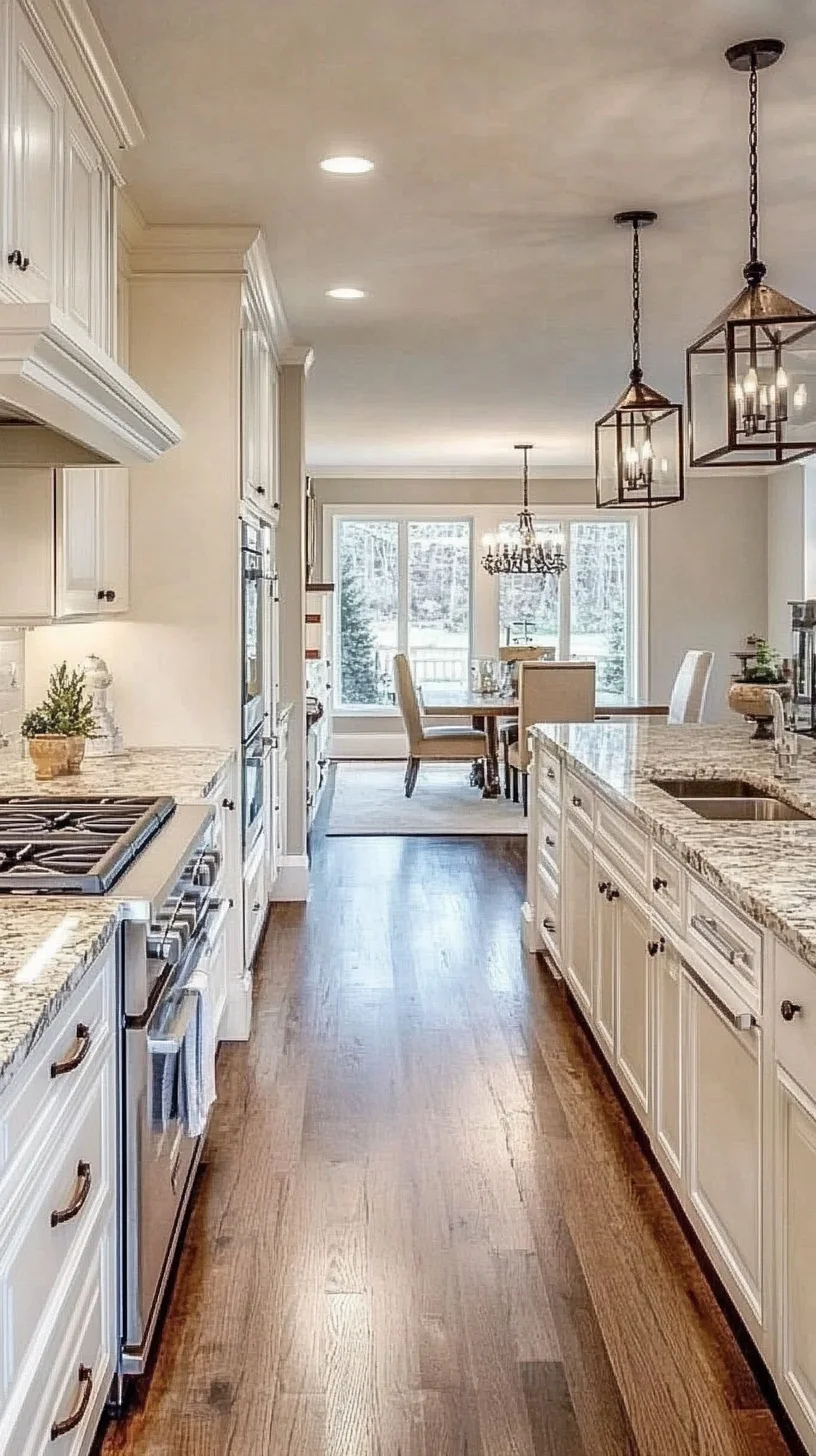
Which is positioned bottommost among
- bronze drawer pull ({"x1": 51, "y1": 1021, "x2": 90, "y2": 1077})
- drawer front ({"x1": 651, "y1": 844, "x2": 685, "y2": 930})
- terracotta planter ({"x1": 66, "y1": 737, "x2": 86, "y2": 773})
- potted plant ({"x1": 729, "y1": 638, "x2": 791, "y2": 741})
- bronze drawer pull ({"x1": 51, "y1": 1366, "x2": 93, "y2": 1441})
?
bronze drawer pull ({"x1": 51, "y1": 1366, "x2": 93, "y2": 1441})

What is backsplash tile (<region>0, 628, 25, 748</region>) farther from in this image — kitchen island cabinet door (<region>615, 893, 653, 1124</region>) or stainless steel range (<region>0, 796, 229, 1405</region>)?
kitchen island cabinet door (<region>615, 893, 653, 1124</region>)

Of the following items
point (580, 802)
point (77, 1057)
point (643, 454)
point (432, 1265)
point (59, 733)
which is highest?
point (643, 454)

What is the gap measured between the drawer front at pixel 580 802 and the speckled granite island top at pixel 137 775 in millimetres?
1078

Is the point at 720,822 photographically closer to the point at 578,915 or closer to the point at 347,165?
the point at 578,915

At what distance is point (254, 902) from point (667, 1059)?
2213 mm

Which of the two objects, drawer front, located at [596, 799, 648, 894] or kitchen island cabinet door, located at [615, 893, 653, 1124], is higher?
drawer front, located at [596, 799, 648, 894]

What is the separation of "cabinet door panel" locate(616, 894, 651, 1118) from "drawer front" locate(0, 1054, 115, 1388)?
55.8 inches

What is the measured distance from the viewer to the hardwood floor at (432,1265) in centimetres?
213

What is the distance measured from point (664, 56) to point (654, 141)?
0.52 metres

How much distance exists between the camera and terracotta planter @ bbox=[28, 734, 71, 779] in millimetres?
3396

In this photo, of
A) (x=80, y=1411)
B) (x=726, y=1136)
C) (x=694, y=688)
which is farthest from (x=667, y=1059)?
(x=694, y=688)

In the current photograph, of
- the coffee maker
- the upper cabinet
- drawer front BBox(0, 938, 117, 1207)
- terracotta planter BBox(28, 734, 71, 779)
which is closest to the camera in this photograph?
drawer front BBox(0, 938, 117, 1207)

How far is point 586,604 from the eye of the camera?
1173 centimetres

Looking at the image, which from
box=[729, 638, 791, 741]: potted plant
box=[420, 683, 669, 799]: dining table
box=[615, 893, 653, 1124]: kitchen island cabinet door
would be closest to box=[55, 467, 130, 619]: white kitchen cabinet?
box=[615, 893, 653, 1124]: kitchen island cabinet door
